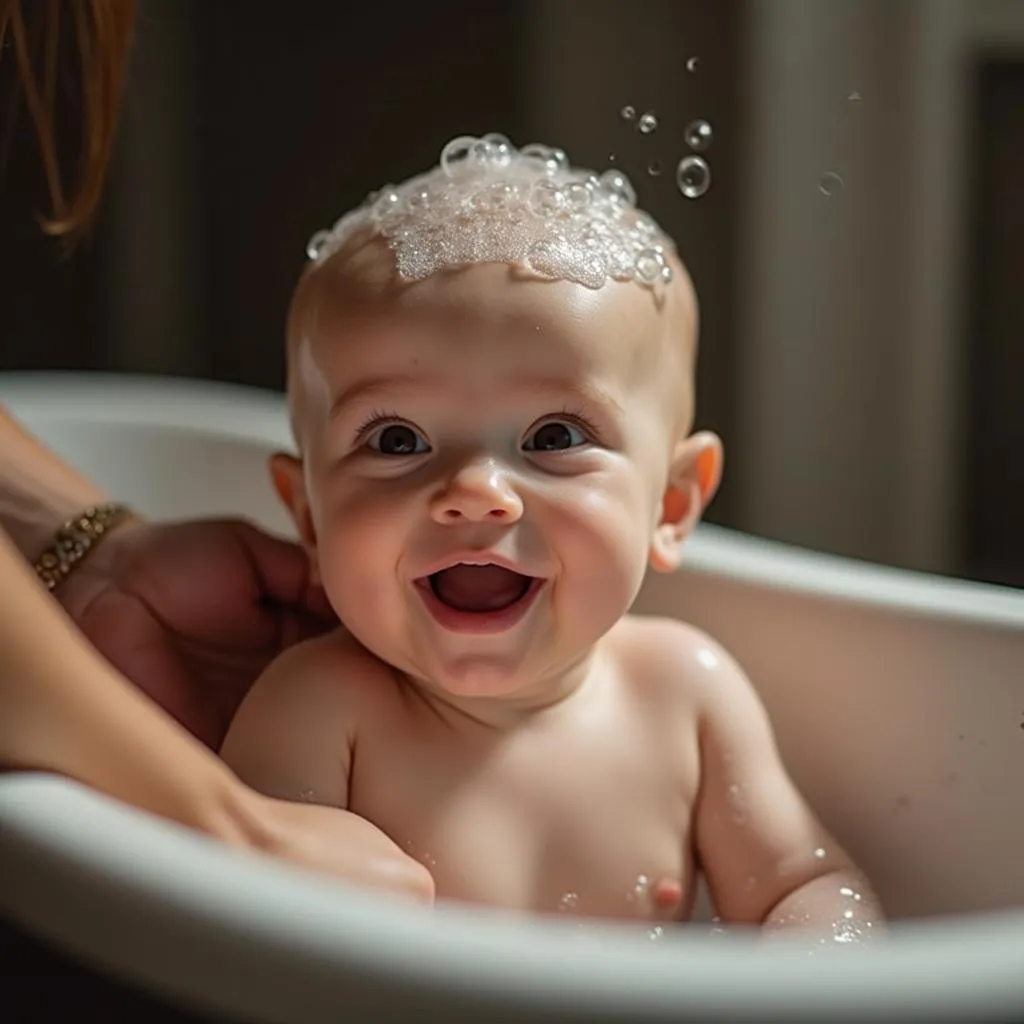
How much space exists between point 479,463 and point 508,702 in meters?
0.17

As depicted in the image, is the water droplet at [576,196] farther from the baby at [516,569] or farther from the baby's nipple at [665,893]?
the baby's nipple at [665,893]

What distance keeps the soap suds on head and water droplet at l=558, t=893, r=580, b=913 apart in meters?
0.35

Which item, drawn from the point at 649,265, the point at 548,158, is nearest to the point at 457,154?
the point at 548,158

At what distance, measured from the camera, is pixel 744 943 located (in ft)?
1.92

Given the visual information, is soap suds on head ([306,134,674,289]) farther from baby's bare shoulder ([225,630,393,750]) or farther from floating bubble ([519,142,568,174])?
baby's bare shoulder ([225,630,393,750])

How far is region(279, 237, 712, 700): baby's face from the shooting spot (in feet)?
2.99

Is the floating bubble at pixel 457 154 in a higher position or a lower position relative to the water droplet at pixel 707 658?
higher

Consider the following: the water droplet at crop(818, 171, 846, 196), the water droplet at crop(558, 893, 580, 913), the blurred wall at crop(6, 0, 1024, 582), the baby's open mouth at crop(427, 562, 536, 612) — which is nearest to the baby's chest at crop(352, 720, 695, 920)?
the water droplet at crop(558, 893, 580, 913)

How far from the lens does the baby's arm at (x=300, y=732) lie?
0.95 m

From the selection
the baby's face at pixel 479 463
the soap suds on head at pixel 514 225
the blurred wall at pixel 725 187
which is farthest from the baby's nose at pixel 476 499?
the blurred wall at pixel 725 187

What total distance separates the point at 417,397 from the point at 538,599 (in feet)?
0.41

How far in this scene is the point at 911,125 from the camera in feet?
6.46

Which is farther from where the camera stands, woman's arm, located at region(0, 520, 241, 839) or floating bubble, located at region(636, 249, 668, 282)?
floating bubble, located at region(636, 249, 668, 282)

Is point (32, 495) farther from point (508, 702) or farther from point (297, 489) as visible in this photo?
point (508, 702)
